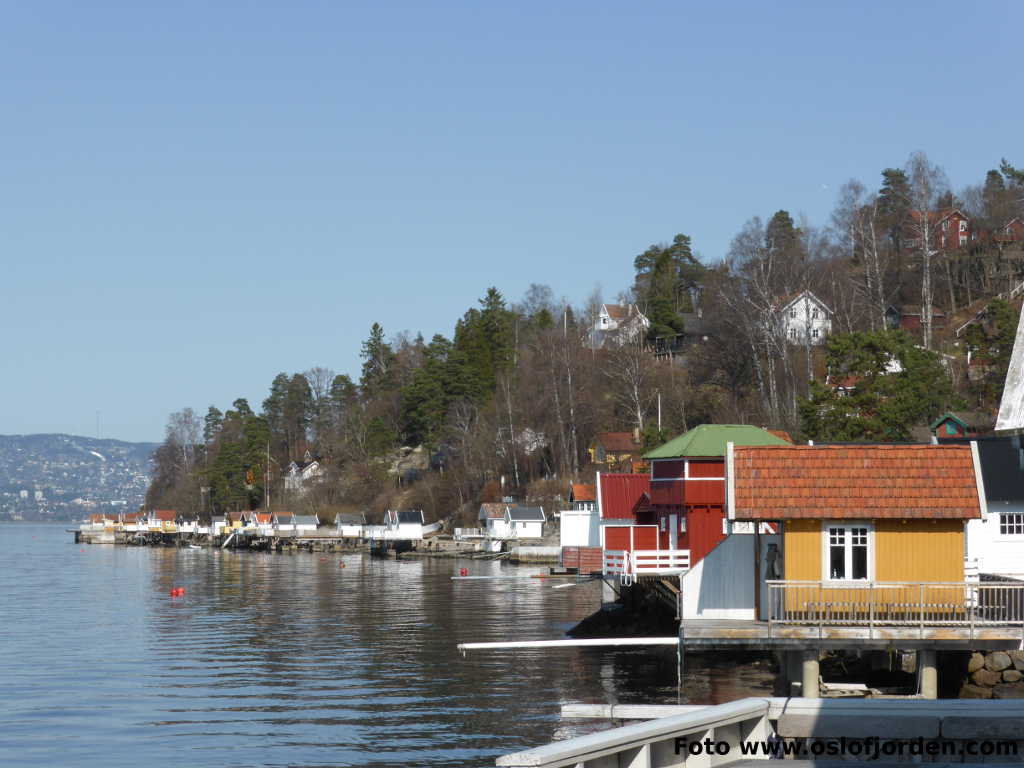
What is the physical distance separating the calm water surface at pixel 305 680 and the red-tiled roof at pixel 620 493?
566 cm

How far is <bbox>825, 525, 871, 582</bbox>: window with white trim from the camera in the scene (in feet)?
102

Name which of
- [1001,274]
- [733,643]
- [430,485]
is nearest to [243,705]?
[733,643]

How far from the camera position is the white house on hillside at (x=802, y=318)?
9900cm

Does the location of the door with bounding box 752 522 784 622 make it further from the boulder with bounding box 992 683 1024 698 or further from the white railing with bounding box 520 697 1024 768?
the white railing with bounding box 520 697 1024 768

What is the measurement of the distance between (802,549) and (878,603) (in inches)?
83.6

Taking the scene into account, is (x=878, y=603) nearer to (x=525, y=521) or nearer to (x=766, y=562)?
(x=766, y=562)

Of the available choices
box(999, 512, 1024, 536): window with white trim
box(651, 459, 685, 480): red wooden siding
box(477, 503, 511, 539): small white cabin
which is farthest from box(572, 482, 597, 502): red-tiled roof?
box(999, 512, 1024, 536): window with white trim

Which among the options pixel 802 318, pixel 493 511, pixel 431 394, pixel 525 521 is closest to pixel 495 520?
pixel 493 511

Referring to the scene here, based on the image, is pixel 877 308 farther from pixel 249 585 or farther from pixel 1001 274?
pixel 249 585

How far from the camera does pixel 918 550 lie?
102ft

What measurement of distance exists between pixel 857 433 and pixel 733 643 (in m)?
35.9

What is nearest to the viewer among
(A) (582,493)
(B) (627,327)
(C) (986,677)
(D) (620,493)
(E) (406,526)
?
(C) (986,677)

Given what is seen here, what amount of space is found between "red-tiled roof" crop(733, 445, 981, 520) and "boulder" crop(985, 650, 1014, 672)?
10.5 feet

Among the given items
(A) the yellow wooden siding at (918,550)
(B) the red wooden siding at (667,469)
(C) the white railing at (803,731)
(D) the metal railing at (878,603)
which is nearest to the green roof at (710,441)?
(B) the red wooden siding at (667,469)
